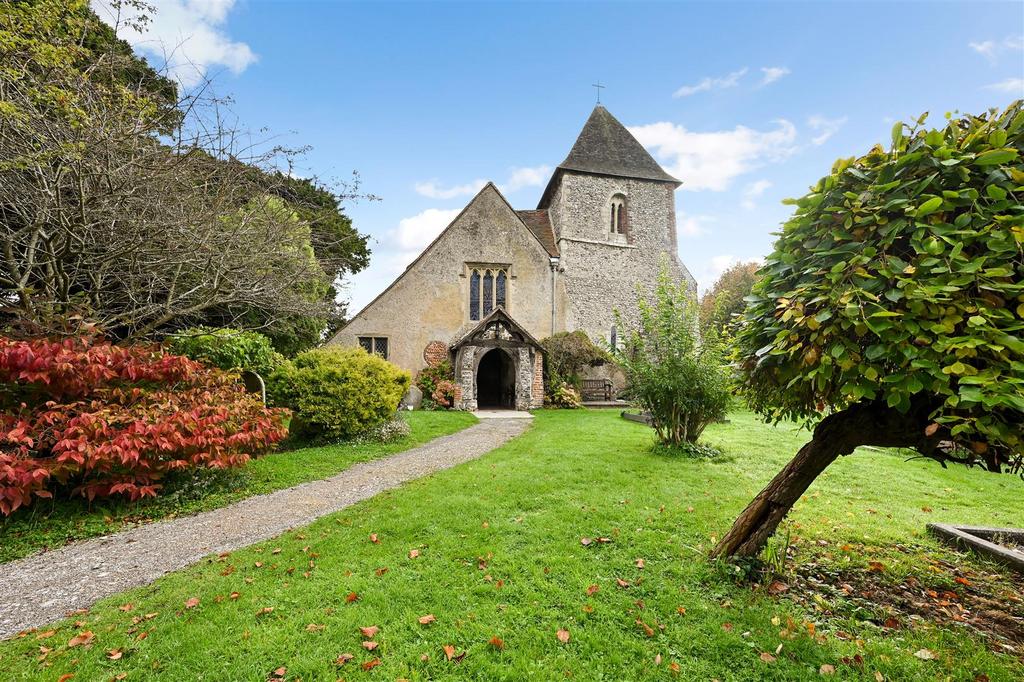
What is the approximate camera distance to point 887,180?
8.84 feet

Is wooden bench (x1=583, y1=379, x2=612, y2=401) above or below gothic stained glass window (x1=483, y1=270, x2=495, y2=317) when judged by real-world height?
below

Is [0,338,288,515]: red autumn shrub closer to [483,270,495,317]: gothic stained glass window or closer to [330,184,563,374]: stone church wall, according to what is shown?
[330,184,563,374]: stone church wall

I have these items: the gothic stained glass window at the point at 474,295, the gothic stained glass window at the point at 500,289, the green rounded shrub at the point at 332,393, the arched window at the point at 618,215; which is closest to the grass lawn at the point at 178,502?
the green rounded shrub at the point at 332,393

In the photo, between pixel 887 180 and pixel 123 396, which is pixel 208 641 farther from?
pixel 887 180

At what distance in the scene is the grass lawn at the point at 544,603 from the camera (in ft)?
9.14

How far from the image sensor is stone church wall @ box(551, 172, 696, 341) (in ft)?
73.2

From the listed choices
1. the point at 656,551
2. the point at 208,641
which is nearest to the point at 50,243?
the point at 208,641

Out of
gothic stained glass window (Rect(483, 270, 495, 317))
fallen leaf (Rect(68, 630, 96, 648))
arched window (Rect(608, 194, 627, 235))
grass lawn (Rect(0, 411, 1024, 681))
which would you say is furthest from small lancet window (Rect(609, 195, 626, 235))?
fallen leaf (Rect(68, 630, 96, 648))

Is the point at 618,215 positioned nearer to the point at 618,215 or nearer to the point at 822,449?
the point at 618,215

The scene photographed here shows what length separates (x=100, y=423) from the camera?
17.4 ft

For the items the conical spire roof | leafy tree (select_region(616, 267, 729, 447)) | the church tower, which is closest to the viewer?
leafy tree (select_region(616, 267, 729, 447))

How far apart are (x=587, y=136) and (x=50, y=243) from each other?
2378 cm

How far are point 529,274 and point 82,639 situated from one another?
18.1 m

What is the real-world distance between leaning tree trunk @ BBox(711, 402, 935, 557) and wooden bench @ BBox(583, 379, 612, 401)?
626 inches
